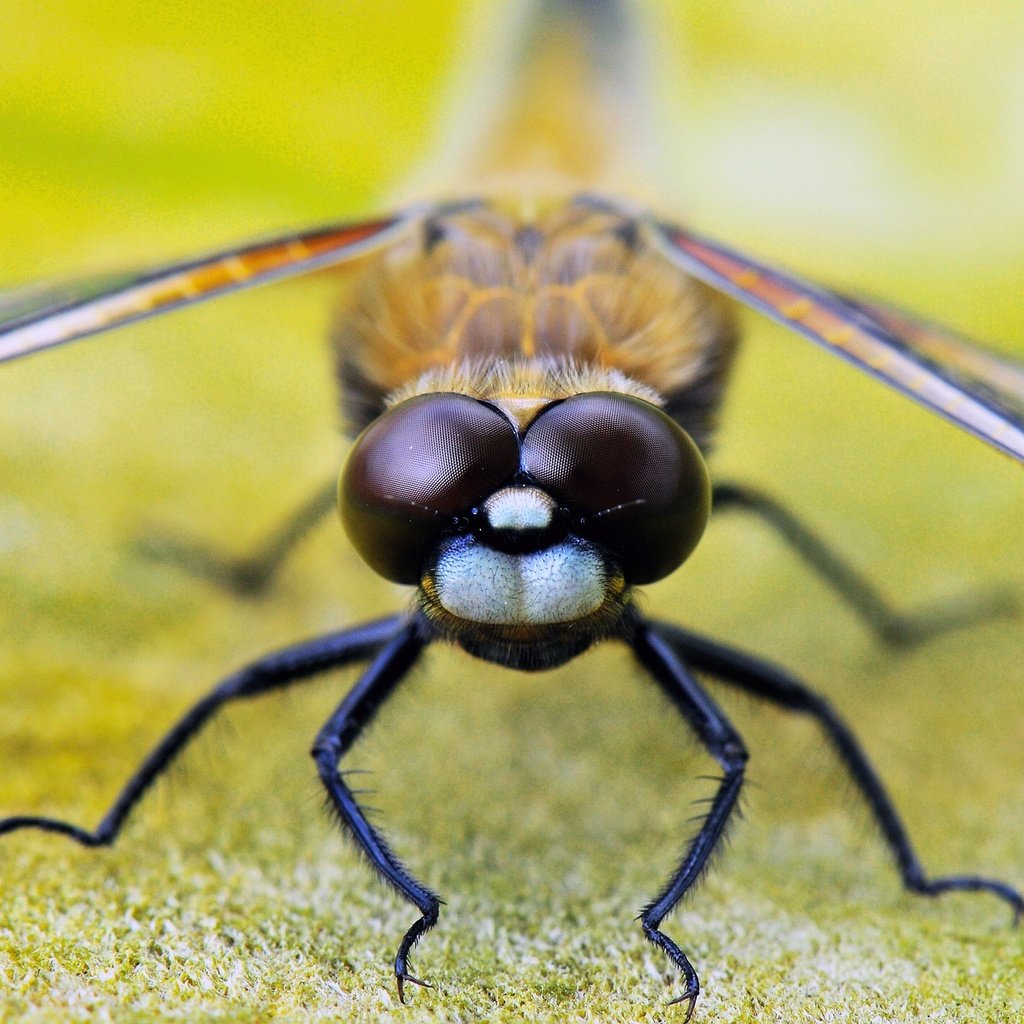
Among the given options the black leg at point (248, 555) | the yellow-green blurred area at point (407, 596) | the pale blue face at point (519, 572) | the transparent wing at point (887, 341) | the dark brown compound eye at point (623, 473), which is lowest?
the black leg at point (248, 555)

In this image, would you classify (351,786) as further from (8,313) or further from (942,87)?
(942,87)

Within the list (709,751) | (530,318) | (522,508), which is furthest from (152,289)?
(709,751)

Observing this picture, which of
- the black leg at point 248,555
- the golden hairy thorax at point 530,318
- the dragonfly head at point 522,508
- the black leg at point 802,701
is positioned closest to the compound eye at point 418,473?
the dragonfly head at point 522,508

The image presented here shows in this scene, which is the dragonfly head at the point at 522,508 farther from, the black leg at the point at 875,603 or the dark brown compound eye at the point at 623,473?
the black leg at the point at 875,603

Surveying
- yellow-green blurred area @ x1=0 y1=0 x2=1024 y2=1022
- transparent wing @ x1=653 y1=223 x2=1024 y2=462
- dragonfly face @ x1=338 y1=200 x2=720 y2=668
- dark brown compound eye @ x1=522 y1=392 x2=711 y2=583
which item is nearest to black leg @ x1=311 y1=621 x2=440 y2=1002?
yellow-green blurred area @ x1=0 y1=0 x2=1024 y2=1022

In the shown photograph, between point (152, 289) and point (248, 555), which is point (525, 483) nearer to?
point (152, 289)

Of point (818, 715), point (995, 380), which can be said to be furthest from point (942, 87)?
point (818, 715)
